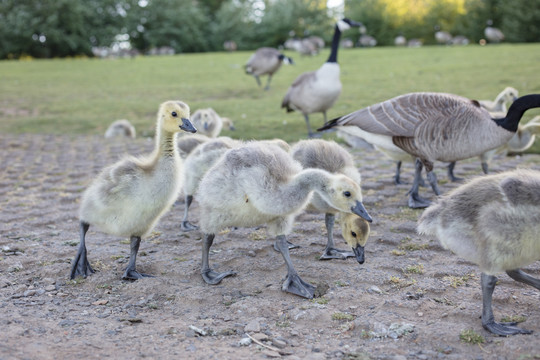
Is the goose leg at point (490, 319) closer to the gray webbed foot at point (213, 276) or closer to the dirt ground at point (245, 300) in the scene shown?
the dirt ground at point (245, 300)

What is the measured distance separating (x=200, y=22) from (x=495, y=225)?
177 ft

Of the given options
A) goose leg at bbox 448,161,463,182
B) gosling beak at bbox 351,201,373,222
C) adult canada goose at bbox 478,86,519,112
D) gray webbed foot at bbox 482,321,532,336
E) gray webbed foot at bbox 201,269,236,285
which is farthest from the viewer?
adult canada goose at bbox 478,86,519,112

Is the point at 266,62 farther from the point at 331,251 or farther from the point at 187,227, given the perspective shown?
the point at 331,251

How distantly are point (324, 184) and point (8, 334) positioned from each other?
2.48m

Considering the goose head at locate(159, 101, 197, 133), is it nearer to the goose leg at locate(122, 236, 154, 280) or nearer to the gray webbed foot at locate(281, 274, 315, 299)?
the goose leg at locate(122, 236, 154, 280)

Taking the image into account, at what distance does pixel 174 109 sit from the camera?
15.9 ft

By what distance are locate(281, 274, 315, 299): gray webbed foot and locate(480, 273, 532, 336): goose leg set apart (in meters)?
1.29

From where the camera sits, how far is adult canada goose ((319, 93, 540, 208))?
6453 millimetres

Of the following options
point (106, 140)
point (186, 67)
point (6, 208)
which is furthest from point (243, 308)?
point (186, 67)

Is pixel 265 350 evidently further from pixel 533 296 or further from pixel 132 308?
pixel 533 296

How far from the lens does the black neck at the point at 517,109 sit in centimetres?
618

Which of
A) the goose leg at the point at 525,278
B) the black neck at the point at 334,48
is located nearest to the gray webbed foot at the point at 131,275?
the goose leg at the point at 525,278

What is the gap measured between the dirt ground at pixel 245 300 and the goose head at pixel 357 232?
12.1 inches

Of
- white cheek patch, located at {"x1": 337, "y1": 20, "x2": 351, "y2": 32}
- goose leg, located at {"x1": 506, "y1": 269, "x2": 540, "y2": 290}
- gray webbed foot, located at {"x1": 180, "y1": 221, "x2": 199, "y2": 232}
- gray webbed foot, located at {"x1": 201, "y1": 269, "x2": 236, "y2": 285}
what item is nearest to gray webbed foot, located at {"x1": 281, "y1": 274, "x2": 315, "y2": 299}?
gray webbed foot, located at {"x1": 201, "y1": 269, "x2": 236, "y2": 285}
